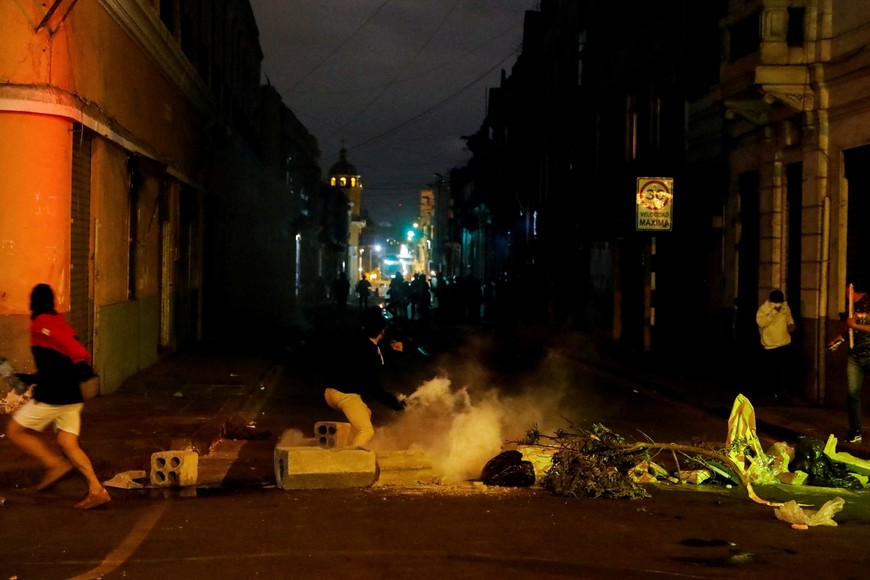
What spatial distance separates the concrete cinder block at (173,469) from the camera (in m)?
8.62

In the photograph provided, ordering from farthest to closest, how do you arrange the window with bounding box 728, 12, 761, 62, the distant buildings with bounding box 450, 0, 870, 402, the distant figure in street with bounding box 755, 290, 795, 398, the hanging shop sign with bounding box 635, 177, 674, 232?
1. the hanging shop sign with bounding box 635, 177, 674, 232
2. the window with bounding box 728, 12, 761, 62
3. the distant figure in street with bounding box 755, 290, 795, 398
4. the distant buildings with bounding box 450, 0, 870, 402

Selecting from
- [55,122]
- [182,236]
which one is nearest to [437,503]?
[55,122]

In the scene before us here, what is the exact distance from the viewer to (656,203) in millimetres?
20141

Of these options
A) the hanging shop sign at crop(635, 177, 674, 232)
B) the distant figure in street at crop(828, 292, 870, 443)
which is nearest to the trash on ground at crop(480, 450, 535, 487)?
the distant figure in street at crop(828, 292, 870, 443)

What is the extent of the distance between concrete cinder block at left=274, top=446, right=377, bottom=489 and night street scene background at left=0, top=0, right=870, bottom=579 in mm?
26

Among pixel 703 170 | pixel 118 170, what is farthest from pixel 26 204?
pixel 703 170

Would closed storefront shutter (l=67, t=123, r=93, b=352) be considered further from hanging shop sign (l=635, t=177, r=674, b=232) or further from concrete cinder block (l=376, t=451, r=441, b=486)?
hanging shop sign (l=635, t=177, r=674, b=232)

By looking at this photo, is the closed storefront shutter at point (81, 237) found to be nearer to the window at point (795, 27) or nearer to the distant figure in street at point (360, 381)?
the distant figure in street at point (360, 381)

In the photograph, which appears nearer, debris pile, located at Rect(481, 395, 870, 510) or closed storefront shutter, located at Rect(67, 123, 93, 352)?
debris pile, located at Rect(481, 395, 870, 510)

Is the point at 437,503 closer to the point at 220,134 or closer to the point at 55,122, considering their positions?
the point at 55,122

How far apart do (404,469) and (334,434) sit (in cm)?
87

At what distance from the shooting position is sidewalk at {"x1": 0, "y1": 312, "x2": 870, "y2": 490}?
9703 millimetres

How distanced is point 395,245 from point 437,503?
167657 millimetres

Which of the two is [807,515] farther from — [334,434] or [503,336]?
[503,336]
